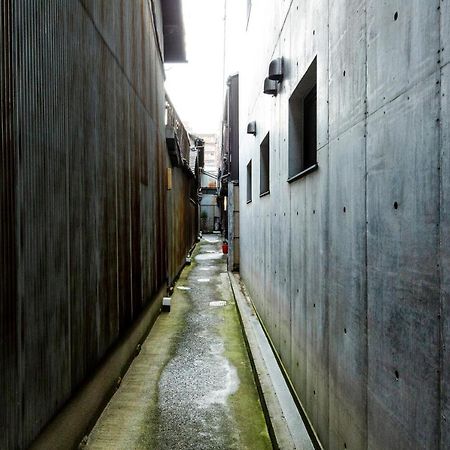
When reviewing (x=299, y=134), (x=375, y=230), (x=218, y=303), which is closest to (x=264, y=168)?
(x=299, y=134)

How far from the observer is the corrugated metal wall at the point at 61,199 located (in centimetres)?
212

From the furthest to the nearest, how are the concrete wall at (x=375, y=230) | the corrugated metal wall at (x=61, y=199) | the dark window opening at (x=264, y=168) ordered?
the dark window opening at (x=264, y=168)
the corrugated metal wall at (x=61, y=199)
the concrete wall at (x=375, y=230)

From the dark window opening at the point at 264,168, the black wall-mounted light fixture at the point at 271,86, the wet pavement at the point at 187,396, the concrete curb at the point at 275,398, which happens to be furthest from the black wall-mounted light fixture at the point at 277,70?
the wet pavement at the point at 187,396

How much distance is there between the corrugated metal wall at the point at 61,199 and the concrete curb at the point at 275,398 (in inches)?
72.7

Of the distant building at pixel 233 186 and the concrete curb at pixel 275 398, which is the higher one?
the distant building at pixel 233 186

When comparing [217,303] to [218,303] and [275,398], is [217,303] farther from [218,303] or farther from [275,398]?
[275,398]

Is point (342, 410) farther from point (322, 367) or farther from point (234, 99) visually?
point (234, 99)

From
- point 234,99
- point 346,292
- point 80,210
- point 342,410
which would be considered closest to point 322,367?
point 342,410

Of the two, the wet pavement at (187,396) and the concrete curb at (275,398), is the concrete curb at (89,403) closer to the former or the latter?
the wet pavement at (187,396)

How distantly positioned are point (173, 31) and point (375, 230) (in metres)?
11.2

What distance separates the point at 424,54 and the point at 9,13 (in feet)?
7.11

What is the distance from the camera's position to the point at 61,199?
285 cm

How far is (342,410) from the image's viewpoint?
101 inches

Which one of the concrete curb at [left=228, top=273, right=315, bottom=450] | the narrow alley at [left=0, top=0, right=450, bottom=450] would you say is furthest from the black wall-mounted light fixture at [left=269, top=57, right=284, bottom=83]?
the concrete curb at [left=228, top=273, right=315, bottom=450]
